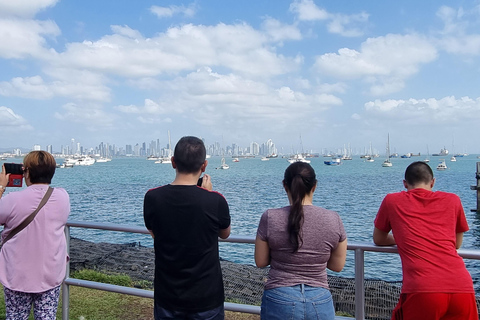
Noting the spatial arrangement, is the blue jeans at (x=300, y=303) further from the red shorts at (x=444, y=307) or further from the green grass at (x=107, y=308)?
the green grass at (x=107, y=308)

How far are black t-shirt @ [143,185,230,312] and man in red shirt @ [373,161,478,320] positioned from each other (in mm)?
1190

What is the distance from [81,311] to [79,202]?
35749 mm

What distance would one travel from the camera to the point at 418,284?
2.71 m

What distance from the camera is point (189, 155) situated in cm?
273

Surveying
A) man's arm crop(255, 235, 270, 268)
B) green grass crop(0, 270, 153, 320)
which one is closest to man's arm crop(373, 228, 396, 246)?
man's arm crop(255, 235, 270, 268)

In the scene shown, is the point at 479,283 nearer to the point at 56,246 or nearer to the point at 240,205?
the point at 56,246

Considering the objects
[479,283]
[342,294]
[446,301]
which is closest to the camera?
[446,301]

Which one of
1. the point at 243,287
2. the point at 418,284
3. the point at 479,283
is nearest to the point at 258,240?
the point at 418,284

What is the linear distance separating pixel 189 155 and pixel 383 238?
151 centimetres

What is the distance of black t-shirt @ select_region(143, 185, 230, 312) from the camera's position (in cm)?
267

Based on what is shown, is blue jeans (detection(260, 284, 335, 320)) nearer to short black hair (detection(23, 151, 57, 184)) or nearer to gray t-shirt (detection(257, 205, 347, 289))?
gray t-shirt (detection(257, 205, 347, 289))

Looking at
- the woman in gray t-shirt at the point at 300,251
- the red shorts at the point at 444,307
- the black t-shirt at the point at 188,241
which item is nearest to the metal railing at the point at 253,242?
the red shorts at the point at 444,307

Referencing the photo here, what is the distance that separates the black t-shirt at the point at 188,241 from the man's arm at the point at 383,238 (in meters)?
1.13

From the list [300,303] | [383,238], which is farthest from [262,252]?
[383,238]
